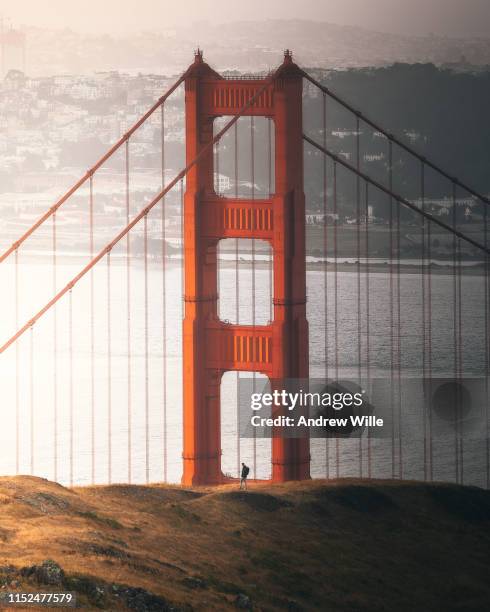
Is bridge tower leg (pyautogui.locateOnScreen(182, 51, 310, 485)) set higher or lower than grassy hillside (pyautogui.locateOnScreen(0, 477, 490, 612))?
higher

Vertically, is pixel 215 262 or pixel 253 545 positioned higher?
pixel 215 262

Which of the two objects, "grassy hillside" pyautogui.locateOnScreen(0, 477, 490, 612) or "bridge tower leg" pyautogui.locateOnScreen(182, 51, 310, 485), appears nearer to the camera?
"grassy hillside" pyautogui.locateOnScreen(0, 477, 490, 612)

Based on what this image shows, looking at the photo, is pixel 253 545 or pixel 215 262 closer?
pixel 253 545

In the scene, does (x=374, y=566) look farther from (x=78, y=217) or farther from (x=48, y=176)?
(x=48, y=176)

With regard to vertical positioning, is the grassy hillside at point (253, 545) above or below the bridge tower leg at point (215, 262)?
below
